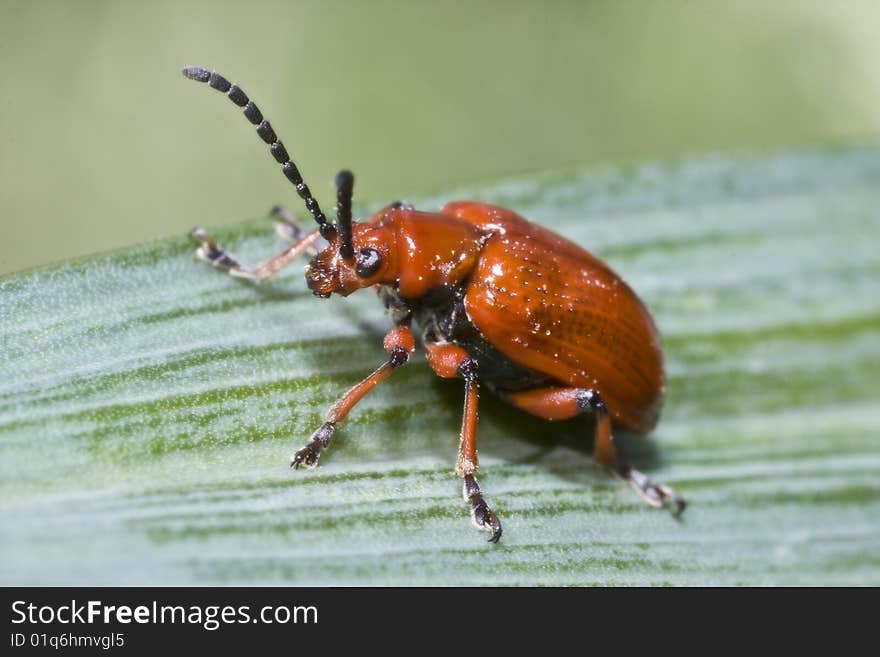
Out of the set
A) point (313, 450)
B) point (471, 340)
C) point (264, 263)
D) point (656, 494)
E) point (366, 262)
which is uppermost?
point (264, 263)

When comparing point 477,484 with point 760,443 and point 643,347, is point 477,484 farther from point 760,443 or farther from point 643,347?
point 760,443

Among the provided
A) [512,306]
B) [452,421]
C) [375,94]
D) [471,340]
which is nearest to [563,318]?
[512,306]

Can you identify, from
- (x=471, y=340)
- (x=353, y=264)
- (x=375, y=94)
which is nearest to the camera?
(x=353, y=264)

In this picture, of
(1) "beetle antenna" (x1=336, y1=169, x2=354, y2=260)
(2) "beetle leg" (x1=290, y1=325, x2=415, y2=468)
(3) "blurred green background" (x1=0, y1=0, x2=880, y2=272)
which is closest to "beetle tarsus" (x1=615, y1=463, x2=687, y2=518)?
(2) "beetle leg" (x1=290, y1=325, x2=415, y2=468)

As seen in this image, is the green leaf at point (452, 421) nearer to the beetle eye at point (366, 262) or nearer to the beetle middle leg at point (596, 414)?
the beetle middle leg at point (596, 414)

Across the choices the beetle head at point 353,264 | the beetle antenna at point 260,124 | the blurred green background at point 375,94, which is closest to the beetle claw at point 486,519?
the beetle head at point 353,264

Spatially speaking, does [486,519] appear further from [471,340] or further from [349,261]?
[349,261]

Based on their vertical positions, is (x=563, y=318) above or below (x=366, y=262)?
below
